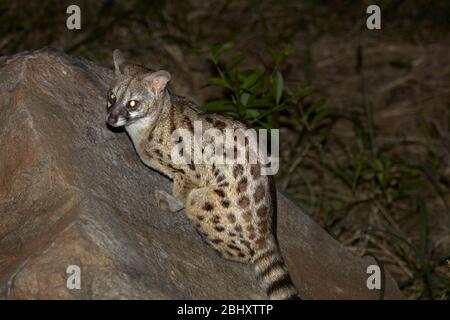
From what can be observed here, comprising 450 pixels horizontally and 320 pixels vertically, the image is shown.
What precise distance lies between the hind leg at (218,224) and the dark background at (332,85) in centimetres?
180

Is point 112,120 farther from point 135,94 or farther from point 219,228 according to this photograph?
point 219,228

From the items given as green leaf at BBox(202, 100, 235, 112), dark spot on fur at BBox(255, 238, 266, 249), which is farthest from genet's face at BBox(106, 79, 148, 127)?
green leaf at BBox(202, 100, 235, 112)

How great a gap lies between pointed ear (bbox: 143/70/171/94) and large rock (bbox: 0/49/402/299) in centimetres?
48

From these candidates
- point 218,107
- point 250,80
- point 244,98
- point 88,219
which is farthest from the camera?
point 244,98

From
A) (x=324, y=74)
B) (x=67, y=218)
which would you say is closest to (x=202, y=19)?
(x=324, y=74)

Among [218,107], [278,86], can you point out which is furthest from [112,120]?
[278,86]

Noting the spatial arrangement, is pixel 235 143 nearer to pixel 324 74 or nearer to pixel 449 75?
pixel 324 74

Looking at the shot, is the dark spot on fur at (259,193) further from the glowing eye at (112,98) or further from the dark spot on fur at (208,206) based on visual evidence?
the glowing eye at (112,98)

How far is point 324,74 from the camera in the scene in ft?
39.3

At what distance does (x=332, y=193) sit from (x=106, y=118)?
455 cm

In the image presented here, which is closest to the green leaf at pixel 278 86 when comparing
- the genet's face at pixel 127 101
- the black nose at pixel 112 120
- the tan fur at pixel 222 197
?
the tan fur at pixel 222 197

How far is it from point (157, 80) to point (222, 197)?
1.06m

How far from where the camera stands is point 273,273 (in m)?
5.55

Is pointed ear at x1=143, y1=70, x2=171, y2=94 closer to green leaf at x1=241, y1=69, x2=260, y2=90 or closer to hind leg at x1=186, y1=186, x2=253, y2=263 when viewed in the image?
hind leg at x1=186, y1=186, x2=253, y2=263
